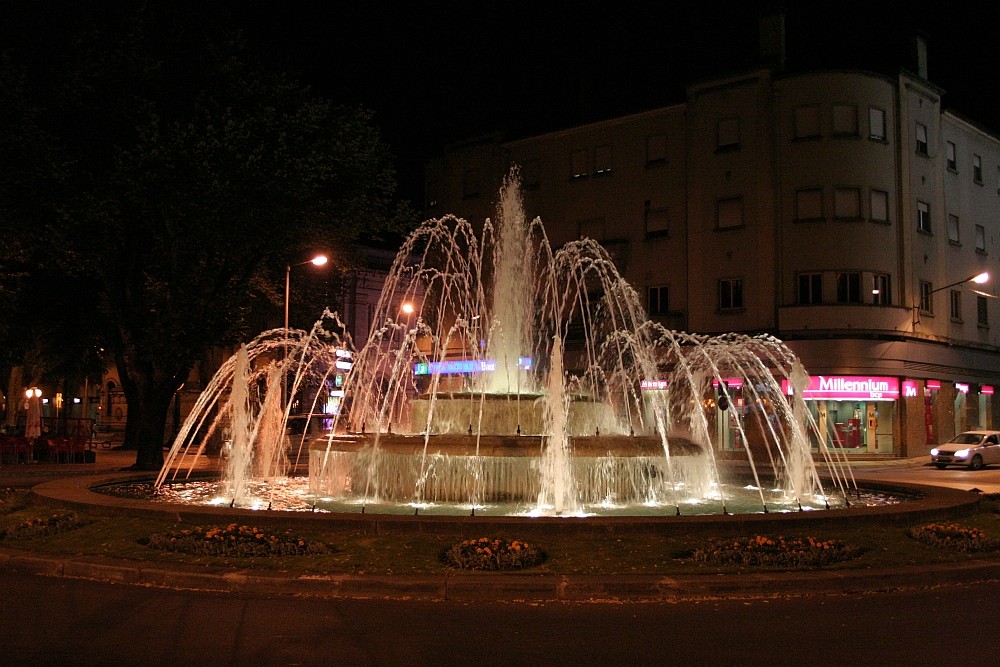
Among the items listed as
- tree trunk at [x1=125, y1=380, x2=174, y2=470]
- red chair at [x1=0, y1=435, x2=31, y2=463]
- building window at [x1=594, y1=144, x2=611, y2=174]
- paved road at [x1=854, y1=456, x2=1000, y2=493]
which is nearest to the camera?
paved road at [x1=854, y1=456, x2=1000, y2=493]

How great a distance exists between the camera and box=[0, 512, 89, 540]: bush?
40.1ft

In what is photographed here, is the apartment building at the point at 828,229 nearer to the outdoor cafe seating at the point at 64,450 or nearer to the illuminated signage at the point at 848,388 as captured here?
the illuminated signage at the point at 848,388

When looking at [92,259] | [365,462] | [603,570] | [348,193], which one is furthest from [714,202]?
[603,570]

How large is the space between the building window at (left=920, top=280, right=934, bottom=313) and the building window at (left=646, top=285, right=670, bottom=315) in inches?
448

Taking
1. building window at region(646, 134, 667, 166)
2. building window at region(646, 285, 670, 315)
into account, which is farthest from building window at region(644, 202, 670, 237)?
building window at region(646, 285, 670, 315)

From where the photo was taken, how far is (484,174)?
52.0 m

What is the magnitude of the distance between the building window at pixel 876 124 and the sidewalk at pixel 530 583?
114ft

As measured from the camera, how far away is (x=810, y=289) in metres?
40.9

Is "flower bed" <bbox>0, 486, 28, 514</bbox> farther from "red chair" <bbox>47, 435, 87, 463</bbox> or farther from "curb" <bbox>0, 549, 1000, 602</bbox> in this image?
"red chair" <bbox>47, 435, 87, 463</bbox>

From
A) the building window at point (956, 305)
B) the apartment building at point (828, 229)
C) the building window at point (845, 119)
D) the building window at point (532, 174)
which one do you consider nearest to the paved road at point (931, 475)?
the apartment building at point (828, 229)

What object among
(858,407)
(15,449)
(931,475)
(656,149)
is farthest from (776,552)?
(656,149)

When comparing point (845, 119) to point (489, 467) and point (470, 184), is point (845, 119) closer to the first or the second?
point (470, 184)

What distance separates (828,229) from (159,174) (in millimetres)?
28238

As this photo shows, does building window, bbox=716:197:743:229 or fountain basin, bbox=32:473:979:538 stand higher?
building window, bbox=716:197:743:229
